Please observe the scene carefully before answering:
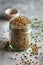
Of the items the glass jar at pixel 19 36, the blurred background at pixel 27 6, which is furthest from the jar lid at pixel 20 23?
the blurred background at pixel 27 6

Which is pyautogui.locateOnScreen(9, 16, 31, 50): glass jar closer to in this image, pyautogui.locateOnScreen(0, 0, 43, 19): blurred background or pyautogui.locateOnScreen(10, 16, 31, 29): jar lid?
pyautogui.locateOnScreen(10, 16, 31, 29): jar lid

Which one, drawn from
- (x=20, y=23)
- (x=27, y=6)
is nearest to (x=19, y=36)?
(x=20, y=23)

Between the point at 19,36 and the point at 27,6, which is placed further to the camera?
the point at 27,6

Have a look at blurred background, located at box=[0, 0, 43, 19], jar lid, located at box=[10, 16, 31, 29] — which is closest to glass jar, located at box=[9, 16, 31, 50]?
jar lid, located at box=[10, 16, 31, 29]

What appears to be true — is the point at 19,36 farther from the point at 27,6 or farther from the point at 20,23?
the point at 27,6

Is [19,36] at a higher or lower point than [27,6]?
lower

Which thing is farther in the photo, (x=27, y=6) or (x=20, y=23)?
(x=27, y=6)
